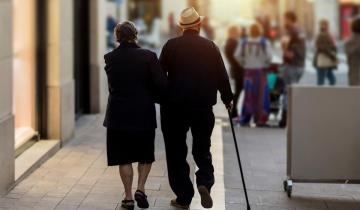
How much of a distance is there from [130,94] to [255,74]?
5941mm

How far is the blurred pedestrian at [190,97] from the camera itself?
6.52 meters

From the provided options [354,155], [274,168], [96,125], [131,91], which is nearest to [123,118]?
[131,91]

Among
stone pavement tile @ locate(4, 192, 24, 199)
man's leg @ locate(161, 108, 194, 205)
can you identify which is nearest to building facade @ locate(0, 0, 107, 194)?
stone pavement tile @ locate(4, 192, 24, 199)

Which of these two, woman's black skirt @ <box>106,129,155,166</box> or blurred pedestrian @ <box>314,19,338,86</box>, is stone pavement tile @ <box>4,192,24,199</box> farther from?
blurred pedestrian @ <box>314,19,338,86</box>

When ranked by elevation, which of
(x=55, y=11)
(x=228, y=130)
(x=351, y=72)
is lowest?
(x=228, y=130)

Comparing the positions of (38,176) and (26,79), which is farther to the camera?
(26,79)

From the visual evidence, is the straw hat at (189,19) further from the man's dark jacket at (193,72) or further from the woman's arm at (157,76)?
the woman's arm at (157,76)

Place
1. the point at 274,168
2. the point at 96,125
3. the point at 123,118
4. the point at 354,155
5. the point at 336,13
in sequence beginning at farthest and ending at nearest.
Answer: the point at 336,13 < the point at 96,125 < the point at 274,168 < the point at 354,155 < the point at 123,118

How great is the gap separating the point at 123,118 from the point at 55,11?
11.0 feet

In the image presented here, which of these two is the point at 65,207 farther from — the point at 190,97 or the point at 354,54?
the point at 354,54

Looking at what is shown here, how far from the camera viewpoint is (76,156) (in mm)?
9109

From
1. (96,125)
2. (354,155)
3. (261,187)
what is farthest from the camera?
(96,125)

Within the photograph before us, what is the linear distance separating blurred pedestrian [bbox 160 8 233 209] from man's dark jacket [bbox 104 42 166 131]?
153 mm

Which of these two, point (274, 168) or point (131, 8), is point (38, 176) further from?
point (131, 8)
